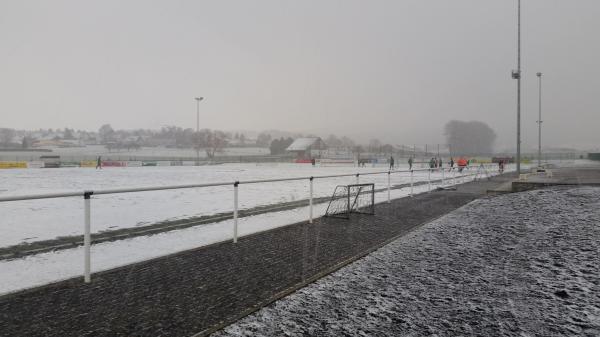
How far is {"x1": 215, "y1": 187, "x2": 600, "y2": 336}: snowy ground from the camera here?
375 cm

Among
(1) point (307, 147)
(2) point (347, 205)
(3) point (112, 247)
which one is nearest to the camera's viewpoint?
(3) point (112, 247)

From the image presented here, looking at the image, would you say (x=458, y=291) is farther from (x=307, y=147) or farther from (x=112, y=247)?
(x=307, y=147)

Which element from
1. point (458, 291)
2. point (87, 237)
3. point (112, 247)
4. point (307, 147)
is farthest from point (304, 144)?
point (458, 291)

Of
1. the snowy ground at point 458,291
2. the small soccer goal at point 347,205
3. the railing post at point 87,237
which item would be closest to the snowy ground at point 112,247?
the small soccer goal at point 347,205

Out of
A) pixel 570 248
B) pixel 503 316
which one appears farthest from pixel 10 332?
pixel 570 248

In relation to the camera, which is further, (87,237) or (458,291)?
(87,237)

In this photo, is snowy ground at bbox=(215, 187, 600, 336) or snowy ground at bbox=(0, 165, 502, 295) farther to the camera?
snowy ground at bbox=(0, 165, 502, 295)

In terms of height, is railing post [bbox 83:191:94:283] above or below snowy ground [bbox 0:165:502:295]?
above

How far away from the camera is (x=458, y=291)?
475cm

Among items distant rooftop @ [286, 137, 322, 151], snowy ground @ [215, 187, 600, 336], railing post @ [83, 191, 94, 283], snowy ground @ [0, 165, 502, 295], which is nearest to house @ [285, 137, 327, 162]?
distant rooftop @ [286, 137, 322, 151]

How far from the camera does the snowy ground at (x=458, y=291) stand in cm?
375

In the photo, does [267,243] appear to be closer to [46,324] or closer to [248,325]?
[248,325]

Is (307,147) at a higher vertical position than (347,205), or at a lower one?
higher

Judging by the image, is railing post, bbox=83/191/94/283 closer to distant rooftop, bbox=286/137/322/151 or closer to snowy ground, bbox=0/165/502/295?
snowy ground, bbox=0/165/502/295
